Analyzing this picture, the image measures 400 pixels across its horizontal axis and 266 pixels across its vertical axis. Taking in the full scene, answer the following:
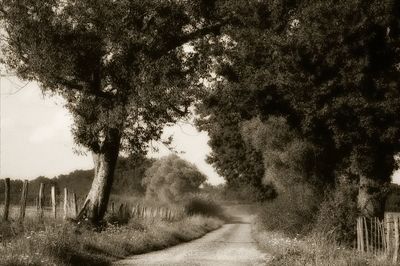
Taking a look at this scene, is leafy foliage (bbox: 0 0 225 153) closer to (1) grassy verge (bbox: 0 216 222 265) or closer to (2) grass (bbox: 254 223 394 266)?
(1) grassy verge (bbox: 0 216 222 265)

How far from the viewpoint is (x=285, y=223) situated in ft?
91.4

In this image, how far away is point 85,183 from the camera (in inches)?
4980

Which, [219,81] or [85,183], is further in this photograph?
[85,183]

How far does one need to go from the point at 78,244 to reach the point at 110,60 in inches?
349

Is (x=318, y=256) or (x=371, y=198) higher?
(x=371, y=198)

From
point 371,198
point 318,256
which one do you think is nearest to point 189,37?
point 371,198

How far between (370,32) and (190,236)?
618 inches

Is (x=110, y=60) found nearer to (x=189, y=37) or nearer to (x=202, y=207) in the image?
(x=189, y=37)

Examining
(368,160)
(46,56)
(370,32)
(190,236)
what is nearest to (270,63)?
(370,32)

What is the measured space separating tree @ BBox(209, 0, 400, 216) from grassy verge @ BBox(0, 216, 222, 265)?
8198 millimetres

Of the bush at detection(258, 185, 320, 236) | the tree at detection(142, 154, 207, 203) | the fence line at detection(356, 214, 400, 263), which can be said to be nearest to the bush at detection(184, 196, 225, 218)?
the tree at detection(142, 154, 207, 203)

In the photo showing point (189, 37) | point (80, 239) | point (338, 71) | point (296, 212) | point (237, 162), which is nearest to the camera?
point (80, 239)

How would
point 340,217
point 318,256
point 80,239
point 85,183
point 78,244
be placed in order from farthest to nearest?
1. point 85,183
2. point 340,217
3. point 80,239
4. point 78,244
5. point 318,256

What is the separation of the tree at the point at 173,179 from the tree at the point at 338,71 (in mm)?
49956
